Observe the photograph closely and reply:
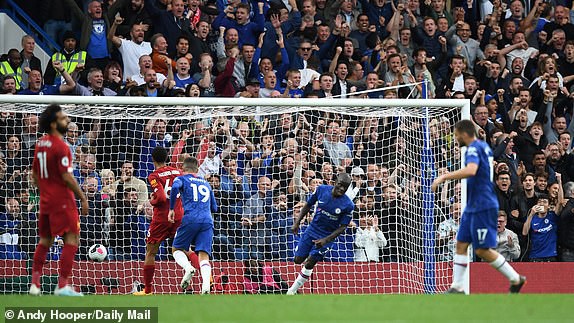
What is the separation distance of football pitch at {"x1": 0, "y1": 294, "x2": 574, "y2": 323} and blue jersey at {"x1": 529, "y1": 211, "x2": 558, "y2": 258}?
619 cm

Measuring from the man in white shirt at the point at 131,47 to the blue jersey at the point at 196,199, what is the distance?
4535mm

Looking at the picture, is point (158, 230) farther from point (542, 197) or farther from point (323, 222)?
point (542, 197)

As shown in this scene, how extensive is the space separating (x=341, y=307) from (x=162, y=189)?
4516mm

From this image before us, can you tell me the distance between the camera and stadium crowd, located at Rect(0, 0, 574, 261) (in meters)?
16.2

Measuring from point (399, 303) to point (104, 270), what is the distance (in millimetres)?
6056

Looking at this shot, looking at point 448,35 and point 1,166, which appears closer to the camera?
point 1,166

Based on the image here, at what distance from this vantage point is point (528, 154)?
1950 cm

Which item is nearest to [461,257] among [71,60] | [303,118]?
[303,118]

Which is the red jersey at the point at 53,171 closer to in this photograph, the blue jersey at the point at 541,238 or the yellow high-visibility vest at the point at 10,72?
the yellow high-visibility vest at the point at 10,72

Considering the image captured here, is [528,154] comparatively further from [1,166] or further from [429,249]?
[1,166]

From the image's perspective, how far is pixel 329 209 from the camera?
1529 cm

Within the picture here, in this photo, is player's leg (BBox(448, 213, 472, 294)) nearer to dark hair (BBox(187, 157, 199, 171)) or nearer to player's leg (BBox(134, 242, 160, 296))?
dark hair (BBox(187, 157, 199, 171))

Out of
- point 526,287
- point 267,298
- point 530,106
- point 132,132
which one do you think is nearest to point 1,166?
point 132,132

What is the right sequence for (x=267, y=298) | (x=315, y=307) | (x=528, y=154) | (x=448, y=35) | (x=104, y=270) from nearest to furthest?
(x=315, y=307)
(x=267, y=298)
(x=104, y=270)
(x=528, y=154)
(x=448, y=35)
